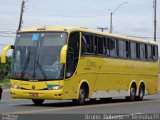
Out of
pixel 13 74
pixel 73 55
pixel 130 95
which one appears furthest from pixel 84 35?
pixel 130 95

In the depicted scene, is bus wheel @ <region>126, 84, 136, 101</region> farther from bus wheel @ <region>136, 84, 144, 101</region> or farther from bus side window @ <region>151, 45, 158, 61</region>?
bus side window @ <region>151, 45, 158, 61</region>

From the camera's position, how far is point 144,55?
31797 millimetres

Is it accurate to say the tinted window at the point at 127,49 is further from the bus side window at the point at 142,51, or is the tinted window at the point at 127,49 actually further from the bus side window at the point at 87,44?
the bus side window at the point at 87,44

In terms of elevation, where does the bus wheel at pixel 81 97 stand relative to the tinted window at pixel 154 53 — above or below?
below

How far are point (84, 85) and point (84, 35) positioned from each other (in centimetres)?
219

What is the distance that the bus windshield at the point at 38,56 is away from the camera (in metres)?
22.8

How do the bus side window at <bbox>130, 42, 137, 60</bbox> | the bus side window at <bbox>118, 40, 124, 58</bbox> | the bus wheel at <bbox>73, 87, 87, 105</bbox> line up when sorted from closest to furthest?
the bus wheel at <bbox>73, 87, 87, 105</bbox> → the bus side window at <bbox>118, 40, 124, 58</bbox> → the bus side window at <bbox>130, 42, 137, 60</bbox>

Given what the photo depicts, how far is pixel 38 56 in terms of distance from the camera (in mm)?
22969

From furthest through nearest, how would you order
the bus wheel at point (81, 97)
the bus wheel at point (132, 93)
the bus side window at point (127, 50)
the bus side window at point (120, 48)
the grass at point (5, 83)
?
the grass at point (5, 83) → the bus wheel at point (132, 93) → the bus side window at point (127, 50) → the bus side window at point (120, 48) → the bus wheel at point (81, 97)

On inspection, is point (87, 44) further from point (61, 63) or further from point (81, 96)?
point (61, 63)

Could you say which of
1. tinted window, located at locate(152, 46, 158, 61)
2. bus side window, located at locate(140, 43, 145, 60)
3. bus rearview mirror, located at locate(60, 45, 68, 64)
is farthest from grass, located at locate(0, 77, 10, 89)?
bus rearview mirror, located at locate(60, 45, 68, 64)

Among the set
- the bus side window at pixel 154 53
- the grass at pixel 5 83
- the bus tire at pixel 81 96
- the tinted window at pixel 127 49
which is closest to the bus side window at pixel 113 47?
the tinted window at pixel 127 49

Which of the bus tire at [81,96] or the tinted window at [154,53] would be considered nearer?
the bus tire at [81,96]

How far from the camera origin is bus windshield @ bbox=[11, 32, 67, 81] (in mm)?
22750
